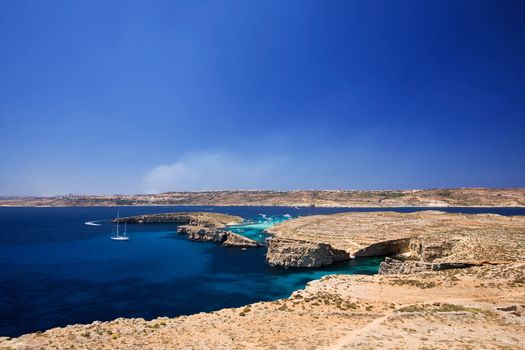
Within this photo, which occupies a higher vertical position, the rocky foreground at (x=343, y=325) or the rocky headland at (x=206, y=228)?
the rocky foreground at (x=343, y=325)

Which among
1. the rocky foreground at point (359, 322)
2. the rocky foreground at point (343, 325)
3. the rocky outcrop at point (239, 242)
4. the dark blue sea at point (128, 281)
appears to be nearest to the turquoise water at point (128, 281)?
the dark blue sea at point (128, 281)

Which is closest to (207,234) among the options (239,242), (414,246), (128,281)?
→ (239,242)

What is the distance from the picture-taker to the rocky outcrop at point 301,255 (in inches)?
2333

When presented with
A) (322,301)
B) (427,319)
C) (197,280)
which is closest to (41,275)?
(197,280)

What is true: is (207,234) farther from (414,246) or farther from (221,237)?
(414,246)

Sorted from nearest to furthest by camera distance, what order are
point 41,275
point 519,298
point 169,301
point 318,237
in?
point 519,298 → point 169,301 → point 41,275 → point 318,237

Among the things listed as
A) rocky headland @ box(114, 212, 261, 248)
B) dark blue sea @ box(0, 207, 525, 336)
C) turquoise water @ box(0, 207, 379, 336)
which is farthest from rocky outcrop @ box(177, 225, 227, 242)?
dark blue sea @ box(0, 207, 525, 336)

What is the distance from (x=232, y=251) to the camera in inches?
3135

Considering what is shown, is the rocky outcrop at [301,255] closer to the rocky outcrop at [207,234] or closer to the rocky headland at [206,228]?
the rocky headland at [206,228]

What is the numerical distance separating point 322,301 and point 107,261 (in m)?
52.5

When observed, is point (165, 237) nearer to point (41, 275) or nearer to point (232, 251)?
point (232, 251)

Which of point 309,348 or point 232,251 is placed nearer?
point 309,348

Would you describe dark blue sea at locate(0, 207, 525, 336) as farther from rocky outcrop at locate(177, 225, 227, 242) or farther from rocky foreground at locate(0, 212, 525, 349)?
rocky foreground at locate(0, 212, 525, 349)

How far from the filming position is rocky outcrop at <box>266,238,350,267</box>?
5925 cm
